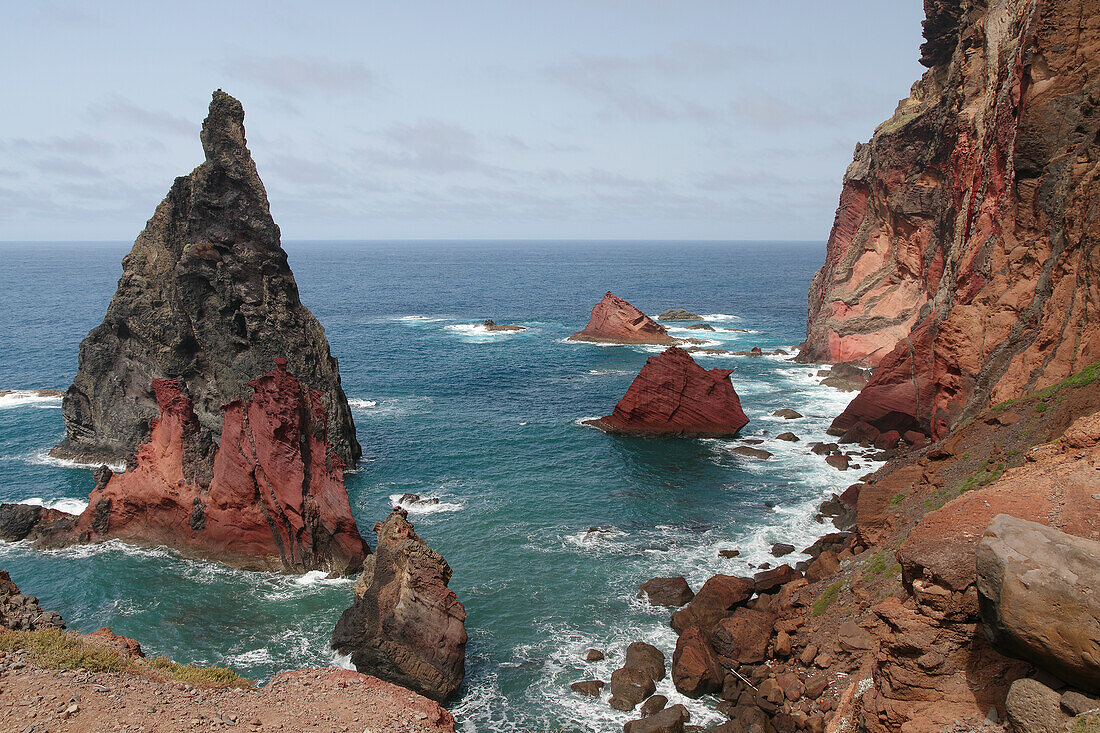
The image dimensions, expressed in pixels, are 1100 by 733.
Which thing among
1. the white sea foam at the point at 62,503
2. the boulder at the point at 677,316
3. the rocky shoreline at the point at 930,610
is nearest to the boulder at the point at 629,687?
the rocky shoreline at the point at 930,610

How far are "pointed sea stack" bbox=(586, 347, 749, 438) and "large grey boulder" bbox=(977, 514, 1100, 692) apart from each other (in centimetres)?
4728

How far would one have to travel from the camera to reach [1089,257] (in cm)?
2880

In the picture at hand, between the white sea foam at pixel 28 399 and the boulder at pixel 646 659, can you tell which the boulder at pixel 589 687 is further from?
the white sea foam at pixel 28 399

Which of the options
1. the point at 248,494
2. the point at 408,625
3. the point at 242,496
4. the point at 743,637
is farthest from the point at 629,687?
the point at 242,496

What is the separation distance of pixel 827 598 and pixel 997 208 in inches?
975

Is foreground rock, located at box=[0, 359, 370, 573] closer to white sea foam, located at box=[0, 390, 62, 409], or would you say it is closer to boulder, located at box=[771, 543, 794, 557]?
boulder, located at box=[771, 543, 794, 557]

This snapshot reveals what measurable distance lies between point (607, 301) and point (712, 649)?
8143 cm

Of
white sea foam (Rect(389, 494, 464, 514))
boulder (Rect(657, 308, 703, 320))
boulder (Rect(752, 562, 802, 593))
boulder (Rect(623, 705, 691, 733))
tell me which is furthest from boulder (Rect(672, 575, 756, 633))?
boulder (Rect(657, 308, 703, 320))

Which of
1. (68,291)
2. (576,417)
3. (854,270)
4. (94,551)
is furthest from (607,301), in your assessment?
(68,291)

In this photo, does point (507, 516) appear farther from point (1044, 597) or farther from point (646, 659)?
point (1044, 597)

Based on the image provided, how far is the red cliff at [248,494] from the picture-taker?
39125 millimetres

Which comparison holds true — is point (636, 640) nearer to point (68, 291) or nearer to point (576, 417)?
point (576, 417)

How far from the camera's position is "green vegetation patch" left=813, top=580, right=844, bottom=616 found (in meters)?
29.4

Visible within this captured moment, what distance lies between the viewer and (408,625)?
28.8 metres
